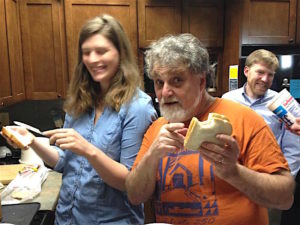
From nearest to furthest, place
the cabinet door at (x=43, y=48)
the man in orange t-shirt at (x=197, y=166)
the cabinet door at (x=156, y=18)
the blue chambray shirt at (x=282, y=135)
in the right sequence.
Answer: the man in orange t-shirt at (x=197, y=166) → the blue chambray shirt at (x=282, y=135) → the cabinet door at (x=43, y=48) → the cabinet door at (x=156, y=18)

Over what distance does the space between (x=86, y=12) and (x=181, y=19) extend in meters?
0.78

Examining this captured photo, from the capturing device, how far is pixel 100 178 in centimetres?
108

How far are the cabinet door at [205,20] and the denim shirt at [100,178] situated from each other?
1.57m

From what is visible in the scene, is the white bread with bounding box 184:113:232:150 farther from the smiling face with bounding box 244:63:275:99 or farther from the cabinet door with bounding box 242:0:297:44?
the cabinet door with bounding box 242:0:297:44

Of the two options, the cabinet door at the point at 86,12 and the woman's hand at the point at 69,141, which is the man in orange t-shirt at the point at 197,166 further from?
the cabinet door at the point at 86,12

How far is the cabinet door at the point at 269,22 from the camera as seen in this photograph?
8.01ft

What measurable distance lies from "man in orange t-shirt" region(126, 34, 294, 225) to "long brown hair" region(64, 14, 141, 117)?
17 centimetres

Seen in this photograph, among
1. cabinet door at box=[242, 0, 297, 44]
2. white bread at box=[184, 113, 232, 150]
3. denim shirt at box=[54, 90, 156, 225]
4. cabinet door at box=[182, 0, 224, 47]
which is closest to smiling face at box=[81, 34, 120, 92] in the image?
denim shirt at box=[54, 90, 156, 225]

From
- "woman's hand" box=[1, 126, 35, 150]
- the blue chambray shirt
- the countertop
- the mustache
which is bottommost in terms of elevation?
the countertop

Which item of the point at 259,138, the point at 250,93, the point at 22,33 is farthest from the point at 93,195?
the point at 22,33

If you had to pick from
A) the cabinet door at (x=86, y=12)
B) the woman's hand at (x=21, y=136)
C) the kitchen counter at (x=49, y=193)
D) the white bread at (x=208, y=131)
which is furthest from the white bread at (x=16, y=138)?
the cabinet door at (x=86, y=12)

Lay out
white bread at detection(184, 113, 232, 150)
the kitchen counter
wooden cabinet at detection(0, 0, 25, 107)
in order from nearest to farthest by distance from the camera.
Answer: white bread at detection(184, 113, 232, 150) < the kitchen counter < wooden cabinet at detection(0, 0, 25, 107)

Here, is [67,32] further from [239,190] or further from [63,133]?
[239,190]

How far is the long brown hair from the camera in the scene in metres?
1.11
